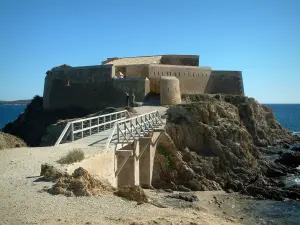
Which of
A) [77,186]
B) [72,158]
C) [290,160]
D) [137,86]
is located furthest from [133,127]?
[290,160]

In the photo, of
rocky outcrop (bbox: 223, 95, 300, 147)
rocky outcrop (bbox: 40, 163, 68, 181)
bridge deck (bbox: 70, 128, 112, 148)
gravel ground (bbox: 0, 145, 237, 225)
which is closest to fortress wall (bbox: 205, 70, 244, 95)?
rocky outcrop (bbox: 223, 95, 300, 147)

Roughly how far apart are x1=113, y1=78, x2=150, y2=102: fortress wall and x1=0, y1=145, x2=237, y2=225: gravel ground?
22211 millimetres

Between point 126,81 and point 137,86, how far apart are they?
127 centimetres

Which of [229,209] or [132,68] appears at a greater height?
[132,68]

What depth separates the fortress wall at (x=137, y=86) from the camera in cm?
3025

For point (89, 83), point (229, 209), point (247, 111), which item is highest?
point (89, 83)

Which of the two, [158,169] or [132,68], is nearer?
[158,169]

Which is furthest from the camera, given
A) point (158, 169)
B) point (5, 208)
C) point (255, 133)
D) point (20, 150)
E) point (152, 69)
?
point (255, 133)

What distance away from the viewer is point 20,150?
10977 mm

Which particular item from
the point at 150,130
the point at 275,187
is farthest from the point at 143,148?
the point at 275,187

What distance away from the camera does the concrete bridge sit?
10.3 m

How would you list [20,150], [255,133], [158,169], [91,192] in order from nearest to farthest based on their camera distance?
[91,192] < [20,150] < [158,169] < [255,133]

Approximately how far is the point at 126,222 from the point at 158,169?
45.2 feet

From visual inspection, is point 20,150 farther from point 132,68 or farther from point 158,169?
point 132,68
